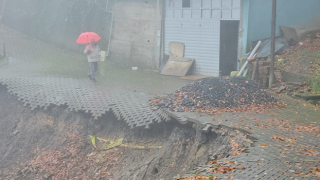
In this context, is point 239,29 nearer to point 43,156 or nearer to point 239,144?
point 239,144

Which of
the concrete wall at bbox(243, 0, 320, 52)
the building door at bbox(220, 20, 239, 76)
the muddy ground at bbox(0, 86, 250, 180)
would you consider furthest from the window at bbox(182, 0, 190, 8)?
the muddy ground at bbox(0, 86, 250, 180)

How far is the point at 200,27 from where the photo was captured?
41.2 ft

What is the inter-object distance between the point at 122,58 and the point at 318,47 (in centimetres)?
897

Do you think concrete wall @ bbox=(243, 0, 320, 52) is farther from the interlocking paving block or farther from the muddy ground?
the muddy ground

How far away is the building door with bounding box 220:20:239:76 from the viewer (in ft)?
40.5

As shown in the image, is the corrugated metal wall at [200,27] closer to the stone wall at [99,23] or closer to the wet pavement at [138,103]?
the stone wall at [99,23]

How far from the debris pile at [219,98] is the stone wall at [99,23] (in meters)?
6.17

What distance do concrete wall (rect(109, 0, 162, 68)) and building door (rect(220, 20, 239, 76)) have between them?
323cm

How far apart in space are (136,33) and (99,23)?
231 cm

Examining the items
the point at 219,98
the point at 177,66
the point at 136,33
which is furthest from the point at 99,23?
the point at 219,98

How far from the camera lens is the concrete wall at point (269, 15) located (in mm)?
10854

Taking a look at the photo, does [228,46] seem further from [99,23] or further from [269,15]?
[99,23]

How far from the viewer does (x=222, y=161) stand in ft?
12.3

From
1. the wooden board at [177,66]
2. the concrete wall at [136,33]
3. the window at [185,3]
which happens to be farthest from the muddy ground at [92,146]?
the window at [185,3]
